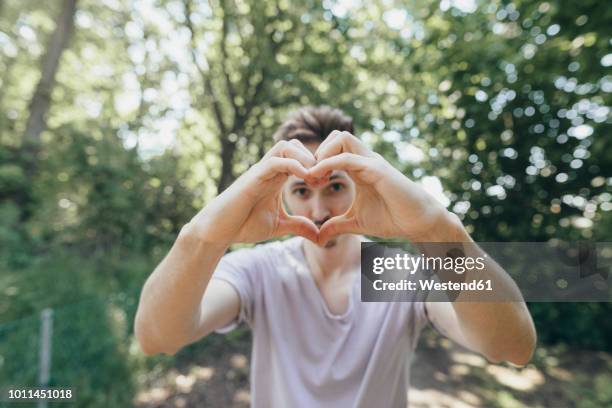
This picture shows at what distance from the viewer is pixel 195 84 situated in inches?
289

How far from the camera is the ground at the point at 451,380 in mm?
4438

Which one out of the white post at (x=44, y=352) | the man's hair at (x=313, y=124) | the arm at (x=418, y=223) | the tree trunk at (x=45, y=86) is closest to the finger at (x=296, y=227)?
the arm at (x=418, y=223)

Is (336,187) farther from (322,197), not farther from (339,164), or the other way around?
(339,164)

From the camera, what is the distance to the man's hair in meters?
1.82

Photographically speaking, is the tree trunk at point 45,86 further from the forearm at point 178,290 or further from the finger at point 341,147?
the finger at point 341,147

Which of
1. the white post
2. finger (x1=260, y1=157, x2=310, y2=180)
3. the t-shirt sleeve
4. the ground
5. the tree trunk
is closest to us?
finger (x1=260, y1=157, x2=310, y2=180)

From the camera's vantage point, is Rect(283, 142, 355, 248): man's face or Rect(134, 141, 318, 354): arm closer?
Rect(134, 141, 318, 354): arm

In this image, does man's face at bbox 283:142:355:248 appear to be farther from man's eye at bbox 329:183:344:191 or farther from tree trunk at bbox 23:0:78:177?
tree trunk at bbox 23:0:78:177

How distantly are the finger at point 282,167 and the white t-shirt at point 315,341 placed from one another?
0.72 meters

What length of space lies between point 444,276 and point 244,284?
3.01 ft

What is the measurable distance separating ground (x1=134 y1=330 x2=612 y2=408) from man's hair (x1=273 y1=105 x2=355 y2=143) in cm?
407

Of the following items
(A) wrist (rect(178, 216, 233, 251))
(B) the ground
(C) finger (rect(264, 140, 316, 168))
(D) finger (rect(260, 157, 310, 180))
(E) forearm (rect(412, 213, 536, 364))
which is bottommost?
(B) the ground

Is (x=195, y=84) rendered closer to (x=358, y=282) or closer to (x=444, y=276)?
(x=358, y=282)

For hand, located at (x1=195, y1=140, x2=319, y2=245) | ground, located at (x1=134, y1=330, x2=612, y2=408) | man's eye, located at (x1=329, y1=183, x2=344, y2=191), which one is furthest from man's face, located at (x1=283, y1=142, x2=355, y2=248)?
ground, located at (x1=134, y1=330, x2=612, y2=408)
